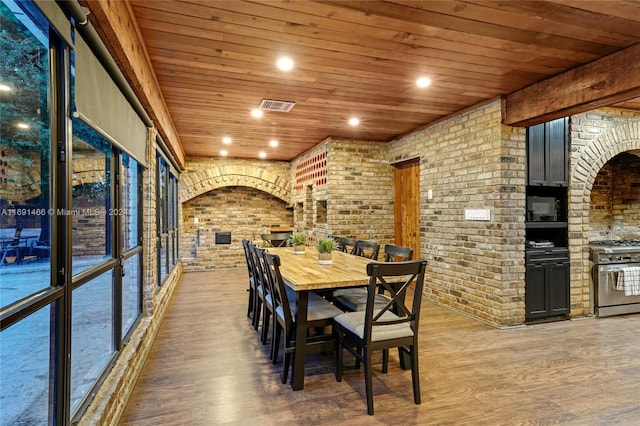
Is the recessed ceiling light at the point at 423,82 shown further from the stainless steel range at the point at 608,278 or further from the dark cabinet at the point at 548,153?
the stainless steel range at the point at 608,278

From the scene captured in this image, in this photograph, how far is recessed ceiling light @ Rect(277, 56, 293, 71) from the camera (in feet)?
9.30

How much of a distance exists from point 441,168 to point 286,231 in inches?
184

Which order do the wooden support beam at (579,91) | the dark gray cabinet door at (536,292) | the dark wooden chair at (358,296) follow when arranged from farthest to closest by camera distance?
the dark gray cabinet door at (536,292)
the dark wooden chair at (358,296)
the wooden support beam at (579,91)

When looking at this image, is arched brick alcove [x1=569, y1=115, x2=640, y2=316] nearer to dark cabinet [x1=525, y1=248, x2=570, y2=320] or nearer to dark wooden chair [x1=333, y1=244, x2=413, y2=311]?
dark cabinet [x1=525, y1=248, x2=570, y2=320]

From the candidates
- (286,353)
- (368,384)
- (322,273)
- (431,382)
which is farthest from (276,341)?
(431,382)

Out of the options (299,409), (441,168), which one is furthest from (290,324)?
(441,168)

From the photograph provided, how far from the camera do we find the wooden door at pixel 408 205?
217 inches

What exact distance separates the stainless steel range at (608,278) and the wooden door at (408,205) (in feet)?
7.27

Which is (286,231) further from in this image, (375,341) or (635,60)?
(635,60)

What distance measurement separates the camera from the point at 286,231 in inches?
333

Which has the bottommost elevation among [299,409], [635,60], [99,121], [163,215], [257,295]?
[299,409]

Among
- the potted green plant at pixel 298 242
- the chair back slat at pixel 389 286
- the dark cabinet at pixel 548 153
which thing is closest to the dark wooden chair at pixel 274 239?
the potted green plant at pixel 298 242

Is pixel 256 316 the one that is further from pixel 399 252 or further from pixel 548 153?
pixel 548 153

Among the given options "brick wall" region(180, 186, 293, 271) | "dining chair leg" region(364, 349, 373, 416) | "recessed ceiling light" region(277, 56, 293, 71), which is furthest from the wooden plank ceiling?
"brick wall" region(180, 186, 293, 271)
